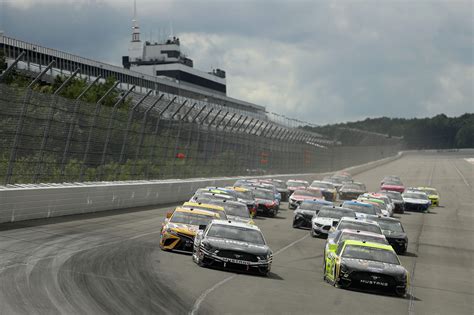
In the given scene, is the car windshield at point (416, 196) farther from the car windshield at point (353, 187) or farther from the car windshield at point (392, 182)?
the car windshield at point (392, 182)

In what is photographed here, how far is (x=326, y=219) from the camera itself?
27.5m

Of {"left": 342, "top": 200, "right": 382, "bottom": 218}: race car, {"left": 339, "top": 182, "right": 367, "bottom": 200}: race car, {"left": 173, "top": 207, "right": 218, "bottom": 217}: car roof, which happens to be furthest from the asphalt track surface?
{"left": 339, "top": 182, "right": 367, "bottom": 200}: race car

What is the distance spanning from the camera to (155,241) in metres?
21.6

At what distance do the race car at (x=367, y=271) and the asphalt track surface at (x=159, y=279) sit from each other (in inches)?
9.1

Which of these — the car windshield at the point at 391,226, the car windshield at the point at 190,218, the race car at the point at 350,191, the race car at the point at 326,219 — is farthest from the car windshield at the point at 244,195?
the race car at the point at 350,191

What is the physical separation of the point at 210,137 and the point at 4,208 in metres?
23.5

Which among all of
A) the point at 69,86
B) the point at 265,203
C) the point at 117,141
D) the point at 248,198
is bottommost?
the point at 265,203

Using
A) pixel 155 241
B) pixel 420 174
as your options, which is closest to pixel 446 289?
pixel 155 241

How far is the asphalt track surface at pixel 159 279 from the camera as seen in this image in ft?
40.2

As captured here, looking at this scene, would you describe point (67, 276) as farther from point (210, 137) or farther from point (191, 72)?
point (191, 72)

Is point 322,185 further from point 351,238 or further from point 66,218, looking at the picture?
point 351,238

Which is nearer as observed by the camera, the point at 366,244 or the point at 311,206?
the point at 366,244

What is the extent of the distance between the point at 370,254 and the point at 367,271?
84 cm

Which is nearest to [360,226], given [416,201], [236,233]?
[236,233]
